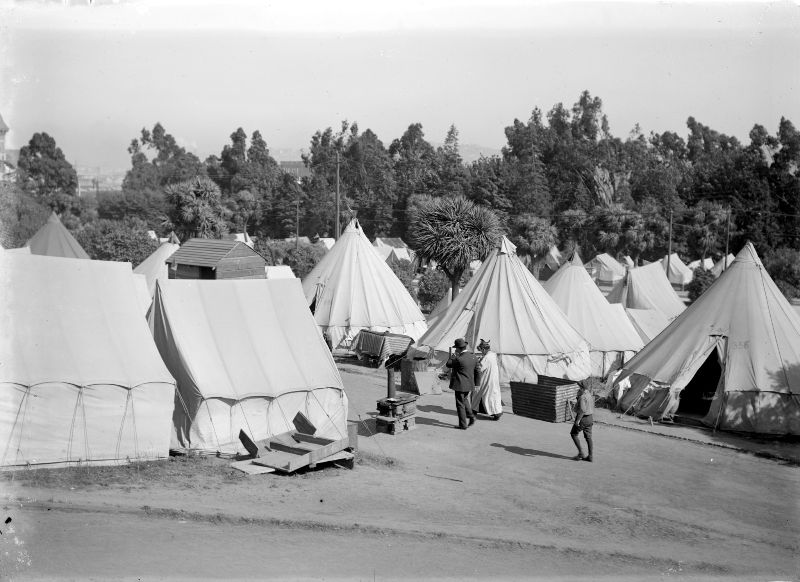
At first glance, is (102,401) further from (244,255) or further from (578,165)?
(578,165)

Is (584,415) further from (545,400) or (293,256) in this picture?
(293,256)

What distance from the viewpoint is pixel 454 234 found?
95.4 ft

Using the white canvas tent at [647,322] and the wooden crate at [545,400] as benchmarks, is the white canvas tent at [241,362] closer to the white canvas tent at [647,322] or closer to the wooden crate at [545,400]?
the wooden crate at [545,400]

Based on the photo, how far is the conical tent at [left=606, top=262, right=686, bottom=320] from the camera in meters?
29.4

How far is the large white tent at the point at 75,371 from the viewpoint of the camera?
1094 cm

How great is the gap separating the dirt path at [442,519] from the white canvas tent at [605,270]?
4127 cm

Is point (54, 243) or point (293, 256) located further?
point (293, 256)

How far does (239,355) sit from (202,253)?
1563 cm

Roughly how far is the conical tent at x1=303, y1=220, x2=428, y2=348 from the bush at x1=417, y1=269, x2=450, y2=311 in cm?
997

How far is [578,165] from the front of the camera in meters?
81.2

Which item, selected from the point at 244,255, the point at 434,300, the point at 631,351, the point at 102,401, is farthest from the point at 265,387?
the point at 434,300

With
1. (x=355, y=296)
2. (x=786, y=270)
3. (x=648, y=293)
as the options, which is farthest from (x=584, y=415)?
(x=786, y=270)

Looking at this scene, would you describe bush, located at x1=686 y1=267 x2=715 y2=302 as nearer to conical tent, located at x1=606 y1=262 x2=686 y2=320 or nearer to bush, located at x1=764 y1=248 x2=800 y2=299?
bush, located at x1=764 y1=248 x2=800 y2=299

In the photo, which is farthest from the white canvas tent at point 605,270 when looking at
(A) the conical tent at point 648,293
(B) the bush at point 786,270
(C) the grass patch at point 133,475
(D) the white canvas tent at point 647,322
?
(C) the grass patch at point 133,475
